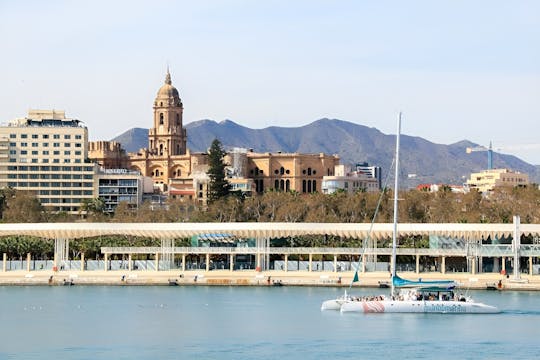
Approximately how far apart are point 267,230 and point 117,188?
89940 millimetres

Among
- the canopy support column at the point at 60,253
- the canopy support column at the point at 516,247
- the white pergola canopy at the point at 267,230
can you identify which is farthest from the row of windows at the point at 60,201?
the canopy support column at the point at 516,247

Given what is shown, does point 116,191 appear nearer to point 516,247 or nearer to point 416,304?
point 516,247

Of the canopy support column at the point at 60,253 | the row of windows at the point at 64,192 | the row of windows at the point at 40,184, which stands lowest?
the canopy support column at the point at 60,253

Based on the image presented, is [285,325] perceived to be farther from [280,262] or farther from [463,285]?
[280,262]

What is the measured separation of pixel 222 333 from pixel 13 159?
409 feet

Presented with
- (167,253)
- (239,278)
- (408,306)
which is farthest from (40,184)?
(408,306)

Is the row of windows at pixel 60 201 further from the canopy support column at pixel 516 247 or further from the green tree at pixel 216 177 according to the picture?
the canopy support column at pixel 516 247

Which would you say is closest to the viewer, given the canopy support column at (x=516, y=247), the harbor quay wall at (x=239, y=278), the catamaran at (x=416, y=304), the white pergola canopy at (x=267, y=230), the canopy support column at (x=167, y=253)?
the catamaran at (x=416, y=304)

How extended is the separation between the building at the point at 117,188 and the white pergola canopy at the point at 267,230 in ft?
262

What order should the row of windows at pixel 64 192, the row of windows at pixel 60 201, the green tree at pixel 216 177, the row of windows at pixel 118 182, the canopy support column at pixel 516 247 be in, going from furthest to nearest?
the row of windows at pixel 118 182, the row of windows at pixel 64 192, the row of windows at pixel 60 201, the green tree at pixel 216 177, the canopy support column at pixel 516 247

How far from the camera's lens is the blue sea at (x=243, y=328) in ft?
209

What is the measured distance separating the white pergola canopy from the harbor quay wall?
10.4ft

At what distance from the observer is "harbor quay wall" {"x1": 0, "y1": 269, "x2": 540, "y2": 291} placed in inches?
3797

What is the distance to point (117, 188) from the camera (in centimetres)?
19100
